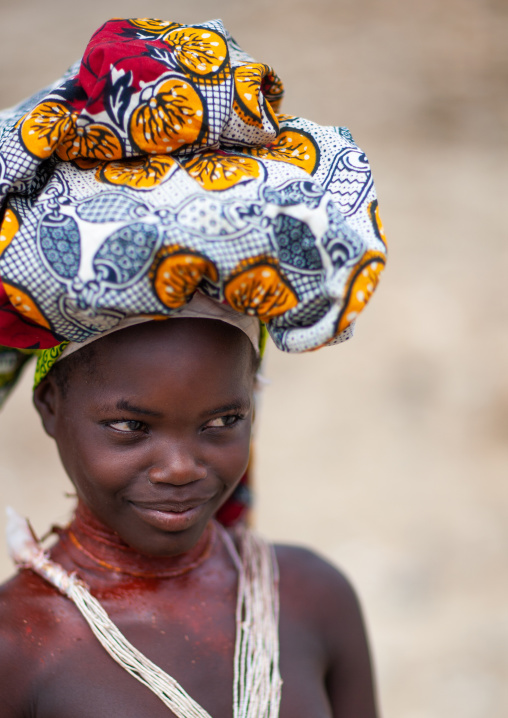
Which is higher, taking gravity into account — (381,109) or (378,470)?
(381,109)

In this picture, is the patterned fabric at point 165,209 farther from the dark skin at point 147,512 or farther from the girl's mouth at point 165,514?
the girl's mouth at point 165,514

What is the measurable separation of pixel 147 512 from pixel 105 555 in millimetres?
157

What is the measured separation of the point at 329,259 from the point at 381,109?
213 inches

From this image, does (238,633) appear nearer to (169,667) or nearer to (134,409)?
(169,667)

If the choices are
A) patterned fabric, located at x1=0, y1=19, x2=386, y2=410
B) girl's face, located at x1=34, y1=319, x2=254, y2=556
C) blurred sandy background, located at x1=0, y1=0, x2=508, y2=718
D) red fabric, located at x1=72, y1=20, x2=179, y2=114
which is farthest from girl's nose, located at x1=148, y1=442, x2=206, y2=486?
blurred sandy background, located at x1=0, y1=0, x2=508, y2=718

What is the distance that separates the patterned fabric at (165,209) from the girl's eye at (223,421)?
0.57 feet

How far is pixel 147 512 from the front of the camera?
1.21m

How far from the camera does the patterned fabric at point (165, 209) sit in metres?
1.04

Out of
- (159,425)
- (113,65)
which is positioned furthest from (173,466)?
(113,65)

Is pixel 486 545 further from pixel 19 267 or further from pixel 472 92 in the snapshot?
pixel 472 92

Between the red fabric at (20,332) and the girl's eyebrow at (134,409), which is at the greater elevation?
the red fabric at (20,332)

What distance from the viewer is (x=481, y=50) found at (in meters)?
6.27

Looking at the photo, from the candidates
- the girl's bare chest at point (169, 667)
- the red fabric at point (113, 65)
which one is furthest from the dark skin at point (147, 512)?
the red fabric at point (113, 65)

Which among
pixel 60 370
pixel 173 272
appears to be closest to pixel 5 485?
pixel 60 370
